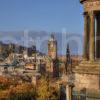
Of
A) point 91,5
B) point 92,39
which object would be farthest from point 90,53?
point 91,5

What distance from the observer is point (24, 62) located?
11744 cm

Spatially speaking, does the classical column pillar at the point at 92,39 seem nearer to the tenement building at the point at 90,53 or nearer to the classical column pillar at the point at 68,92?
the tenement building at the point at 90,53

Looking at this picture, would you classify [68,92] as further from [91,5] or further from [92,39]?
[91,5]

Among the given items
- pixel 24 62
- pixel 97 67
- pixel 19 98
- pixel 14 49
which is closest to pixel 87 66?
pixel 97 67

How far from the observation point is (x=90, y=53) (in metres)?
23.8

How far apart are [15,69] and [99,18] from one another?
77.8 metres

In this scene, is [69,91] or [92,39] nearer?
[69,91]

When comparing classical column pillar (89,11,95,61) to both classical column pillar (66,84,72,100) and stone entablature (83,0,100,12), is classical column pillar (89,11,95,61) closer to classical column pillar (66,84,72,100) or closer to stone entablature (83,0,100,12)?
stone entablature (83,0,100,12)

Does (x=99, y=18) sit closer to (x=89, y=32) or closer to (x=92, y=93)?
(x=89, y=32)

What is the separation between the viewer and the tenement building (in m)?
23.3

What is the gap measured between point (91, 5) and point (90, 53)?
253 centimetres

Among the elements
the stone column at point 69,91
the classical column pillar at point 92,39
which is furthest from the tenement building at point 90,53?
the stone column at point 69,91

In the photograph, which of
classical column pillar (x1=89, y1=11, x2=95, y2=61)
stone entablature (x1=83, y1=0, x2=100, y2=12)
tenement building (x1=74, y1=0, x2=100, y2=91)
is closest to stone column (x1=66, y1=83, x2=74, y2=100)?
tenement building (x1=74, y1=0, x2=100, y2=91)

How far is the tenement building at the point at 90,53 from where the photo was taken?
918 inches
